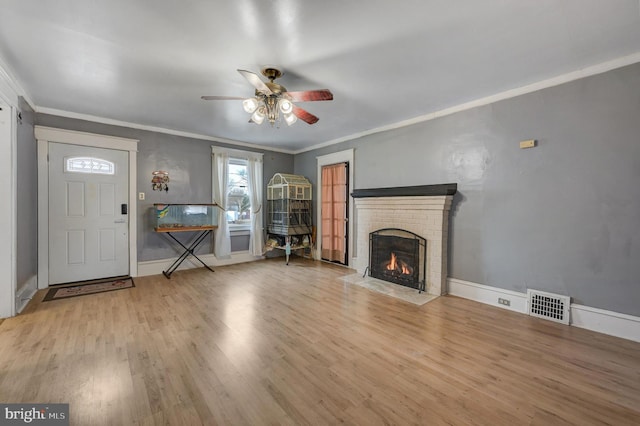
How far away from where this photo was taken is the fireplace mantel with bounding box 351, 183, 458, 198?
11.5 ft

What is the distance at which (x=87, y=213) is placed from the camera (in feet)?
13.1

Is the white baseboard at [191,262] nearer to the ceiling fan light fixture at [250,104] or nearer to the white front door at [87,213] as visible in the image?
the white front door at [87,213]

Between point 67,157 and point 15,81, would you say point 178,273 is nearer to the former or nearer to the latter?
point 67,157

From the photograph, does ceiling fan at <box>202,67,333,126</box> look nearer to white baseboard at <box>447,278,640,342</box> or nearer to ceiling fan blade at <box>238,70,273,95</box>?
ceiling fan blade at <box>238,70,273,95</box>

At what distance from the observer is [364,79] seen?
2.80m

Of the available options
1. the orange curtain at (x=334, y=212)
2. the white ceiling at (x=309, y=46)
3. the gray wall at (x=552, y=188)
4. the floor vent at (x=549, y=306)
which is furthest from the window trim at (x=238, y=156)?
the floor vent at (x=549, y=306)

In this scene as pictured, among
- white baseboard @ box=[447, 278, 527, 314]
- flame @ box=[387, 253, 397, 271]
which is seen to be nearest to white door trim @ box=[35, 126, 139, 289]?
flame @ box=[387, 253, 397, 271]

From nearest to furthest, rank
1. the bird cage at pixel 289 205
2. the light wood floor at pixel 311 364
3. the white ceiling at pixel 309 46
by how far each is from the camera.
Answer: the light wood floor at pixel 311 364, the white ceiling at pixel 309 46, the bird cage at pixel 289 205

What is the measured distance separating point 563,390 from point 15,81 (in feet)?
18.4

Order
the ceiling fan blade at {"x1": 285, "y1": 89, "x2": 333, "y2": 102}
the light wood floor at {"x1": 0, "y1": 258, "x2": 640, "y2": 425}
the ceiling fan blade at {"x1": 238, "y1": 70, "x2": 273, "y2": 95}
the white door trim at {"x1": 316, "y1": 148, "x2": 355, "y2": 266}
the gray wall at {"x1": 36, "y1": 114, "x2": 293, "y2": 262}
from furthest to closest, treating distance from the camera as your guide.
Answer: the white door trim at {"x1": 316, "y1": 148, "x2": 355, "y2": 266} < the gray wall at {"x1": 36, "y1": 114, "x2": 293, "y2": 262} < the ceiling fan blade at {"x1": 285, "y1": 89, "x2": 333, "y2": 102} < the ceiling fan blade at {"x1": 238, "y1": 70, "x2": 273, "y2": 95} < the light wood floor at {"x1": 0, "y1": 258, "x2": 640, "y2": 425}

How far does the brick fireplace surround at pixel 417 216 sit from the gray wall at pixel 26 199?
4.47 metres

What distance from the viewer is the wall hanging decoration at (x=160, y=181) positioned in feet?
14.9

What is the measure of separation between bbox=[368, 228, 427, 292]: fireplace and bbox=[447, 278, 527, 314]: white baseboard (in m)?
0.42

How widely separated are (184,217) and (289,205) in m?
1.96
